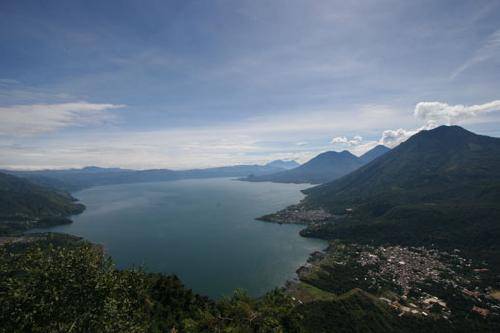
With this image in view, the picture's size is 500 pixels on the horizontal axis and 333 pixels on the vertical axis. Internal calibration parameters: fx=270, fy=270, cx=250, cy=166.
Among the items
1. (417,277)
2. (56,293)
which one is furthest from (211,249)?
(56,293)

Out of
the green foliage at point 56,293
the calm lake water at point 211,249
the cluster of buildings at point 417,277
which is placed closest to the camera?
the green foliage at point 56,293

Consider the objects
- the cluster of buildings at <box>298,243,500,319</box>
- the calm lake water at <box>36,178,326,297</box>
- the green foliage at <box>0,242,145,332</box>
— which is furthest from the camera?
the calm lake water at <box>36,178,326,297</box>

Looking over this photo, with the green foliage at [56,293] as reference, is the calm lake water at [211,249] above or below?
below

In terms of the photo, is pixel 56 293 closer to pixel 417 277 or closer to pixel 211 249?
pixel 417 277

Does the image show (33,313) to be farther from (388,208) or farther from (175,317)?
(388,208)

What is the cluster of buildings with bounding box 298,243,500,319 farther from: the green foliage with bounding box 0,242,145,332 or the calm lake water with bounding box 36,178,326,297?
the green foliage with bounding box 0,242,145,332

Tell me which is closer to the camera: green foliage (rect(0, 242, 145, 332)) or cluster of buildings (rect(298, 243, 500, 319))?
green foliage (rect(0, 242, 145, 332))

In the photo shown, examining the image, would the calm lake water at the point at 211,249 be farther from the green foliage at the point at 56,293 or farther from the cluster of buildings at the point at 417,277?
the green foliage at the point at 56,293

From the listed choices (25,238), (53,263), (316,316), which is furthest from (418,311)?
(25,238)

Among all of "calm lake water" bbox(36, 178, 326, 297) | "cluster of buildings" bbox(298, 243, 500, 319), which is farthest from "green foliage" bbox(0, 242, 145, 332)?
"cluster of buildings" bbox(298, 243, 500, 319)

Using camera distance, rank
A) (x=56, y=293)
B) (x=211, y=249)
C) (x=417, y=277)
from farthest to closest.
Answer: (x=211, y=249), (x=417, y=277), (x=56, y=293)

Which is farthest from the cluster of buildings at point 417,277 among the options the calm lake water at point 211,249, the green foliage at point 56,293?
the green foliage at point 56,293
